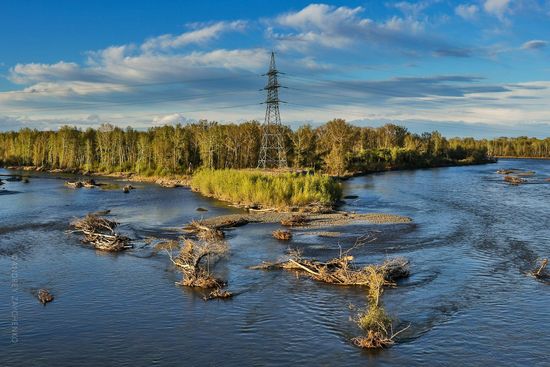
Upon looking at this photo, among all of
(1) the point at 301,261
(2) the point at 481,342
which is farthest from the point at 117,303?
(2) the point at 481,342

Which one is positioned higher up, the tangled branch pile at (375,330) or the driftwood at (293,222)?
the driftwood at (293,222)

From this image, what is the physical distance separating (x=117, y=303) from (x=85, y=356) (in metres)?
6.78

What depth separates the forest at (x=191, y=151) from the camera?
425 feet

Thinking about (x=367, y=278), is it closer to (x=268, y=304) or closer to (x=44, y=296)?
(x=268, y=304)

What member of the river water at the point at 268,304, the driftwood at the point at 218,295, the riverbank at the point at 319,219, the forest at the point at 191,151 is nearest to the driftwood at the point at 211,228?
the riverbank at the point at 319,219

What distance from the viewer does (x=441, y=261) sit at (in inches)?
1528

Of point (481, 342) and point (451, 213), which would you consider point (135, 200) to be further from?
point (481, 342)

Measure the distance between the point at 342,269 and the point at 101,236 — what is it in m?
22.7

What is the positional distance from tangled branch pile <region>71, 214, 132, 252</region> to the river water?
1.16 m

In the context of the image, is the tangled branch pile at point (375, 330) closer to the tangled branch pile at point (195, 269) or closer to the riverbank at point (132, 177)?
the tangled branch pile at point (195, 269)

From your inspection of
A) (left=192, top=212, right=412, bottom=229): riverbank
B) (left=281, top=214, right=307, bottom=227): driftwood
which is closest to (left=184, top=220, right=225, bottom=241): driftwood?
(left=192, top=212, right=412, bottom=229): riverbank

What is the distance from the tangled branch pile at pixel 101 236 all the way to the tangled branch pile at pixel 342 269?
13411mm

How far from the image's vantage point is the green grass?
6719 centimetres

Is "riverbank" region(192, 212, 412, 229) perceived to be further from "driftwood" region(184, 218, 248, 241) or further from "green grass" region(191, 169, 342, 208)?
"green grass" region(191, 169, 342, 208)
